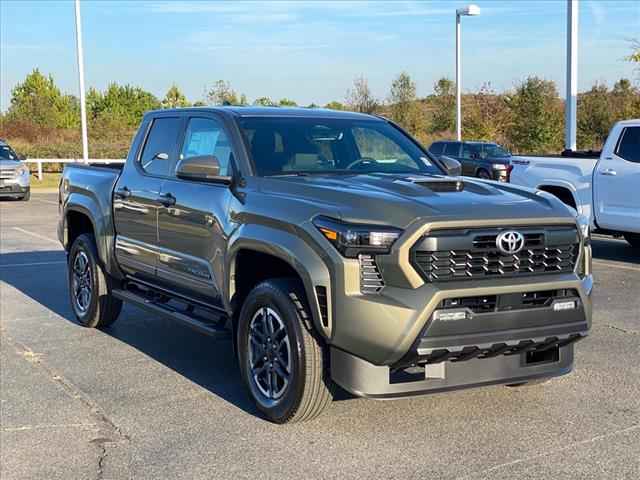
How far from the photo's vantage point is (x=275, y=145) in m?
5.71

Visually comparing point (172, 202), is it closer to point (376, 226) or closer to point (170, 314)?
point (170, 314)

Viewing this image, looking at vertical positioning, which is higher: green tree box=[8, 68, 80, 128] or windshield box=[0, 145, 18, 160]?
green tree box=[8, 68, 80, 128]

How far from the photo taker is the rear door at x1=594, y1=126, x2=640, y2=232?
11086mm

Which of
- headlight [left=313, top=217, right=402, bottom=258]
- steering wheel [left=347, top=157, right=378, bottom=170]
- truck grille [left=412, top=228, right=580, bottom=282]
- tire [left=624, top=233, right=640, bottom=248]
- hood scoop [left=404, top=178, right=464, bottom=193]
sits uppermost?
steering wheel [left=347, top=157, right=378, bottom=170]

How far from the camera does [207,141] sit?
603 cm

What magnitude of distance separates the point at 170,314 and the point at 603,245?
9.24 metres

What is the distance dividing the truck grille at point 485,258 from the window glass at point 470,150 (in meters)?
22.6

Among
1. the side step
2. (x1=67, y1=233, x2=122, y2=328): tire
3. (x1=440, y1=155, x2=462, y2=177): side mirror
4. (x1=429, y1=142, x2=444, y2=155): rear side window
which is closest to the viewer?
the side step

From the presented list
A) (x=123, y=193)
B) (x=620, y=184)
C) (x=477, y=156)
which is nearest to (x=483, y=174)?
(x=477, y=156)

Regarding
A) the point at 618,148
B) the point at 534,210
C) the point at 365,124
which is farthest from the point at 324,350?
the point at 618,148

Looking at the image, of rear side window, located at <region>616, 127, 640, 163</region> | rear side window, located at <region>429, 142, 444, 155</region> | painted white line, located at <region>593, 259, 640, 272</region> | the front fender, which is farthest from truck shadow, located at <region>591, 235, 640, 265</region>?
rear side window, located at <region>429, 142, 444, 155</region>

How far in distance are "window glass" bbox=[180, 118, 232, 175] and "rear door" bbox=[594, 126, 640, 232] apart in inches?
275

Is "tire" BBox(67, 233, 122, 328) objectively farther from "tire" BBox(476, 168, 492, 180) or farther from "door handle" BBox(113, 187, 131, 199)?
"tire" BBox(476, 168, 492, 180)

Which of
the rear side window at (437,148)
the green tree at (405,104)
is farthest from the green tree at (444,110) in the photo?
the rear side window at (437,148)
